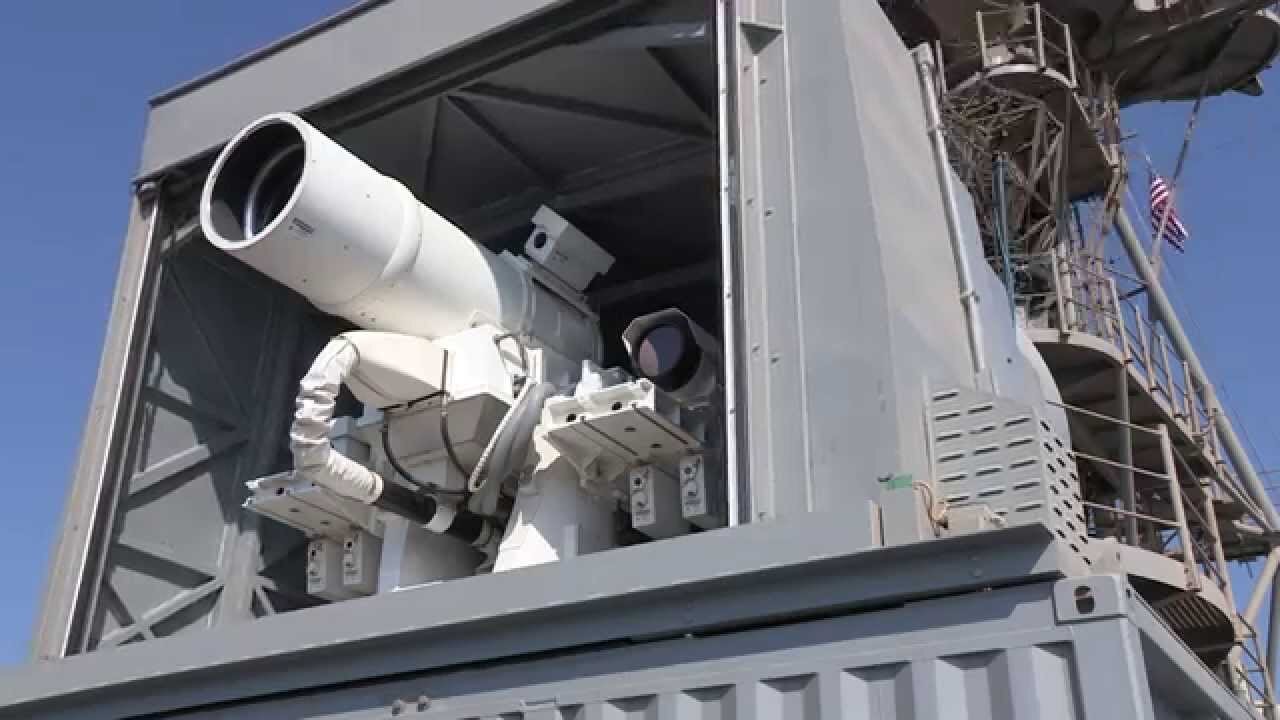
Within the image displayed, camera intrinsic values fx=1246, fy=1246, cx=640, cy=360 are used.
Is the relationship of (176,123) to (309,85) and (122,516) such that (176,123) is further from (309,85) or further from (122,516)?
(122,516)

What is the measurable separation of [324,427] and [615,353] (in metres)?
2.80

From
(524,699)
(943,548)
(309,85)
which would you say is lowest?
(524,699)

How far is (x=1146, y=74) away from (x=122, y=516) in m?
10.3

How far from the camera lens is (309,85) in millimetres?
6707

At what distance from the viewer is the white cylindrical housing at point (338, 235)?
5.58 meters

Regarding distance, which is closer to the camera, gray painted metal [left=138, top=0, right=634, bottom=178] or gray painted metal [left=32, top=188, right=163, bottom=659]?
gray painted metal [left=138, top=0, right=634, bottom=178]

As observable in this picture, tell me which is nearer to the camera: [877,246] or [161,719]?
[877,246]

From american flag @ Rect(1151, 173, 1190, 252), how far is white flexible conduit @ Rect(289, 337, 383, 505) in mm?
9939

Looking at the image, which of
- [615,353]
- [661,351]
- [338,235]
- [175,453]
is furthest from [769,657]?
[175,453]

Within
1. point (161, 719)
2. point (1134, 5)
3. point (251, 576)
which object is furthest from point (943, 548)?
point (1134, 5)

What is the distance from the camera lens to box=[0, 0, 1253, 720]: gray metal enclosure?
358 centimetres

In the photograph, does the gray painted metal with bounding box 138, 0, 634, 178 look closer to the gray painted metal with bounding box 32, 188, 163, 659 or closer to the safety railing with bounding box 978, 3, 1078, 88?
the gray painted metal with bounding box 32, 188, 163, 659

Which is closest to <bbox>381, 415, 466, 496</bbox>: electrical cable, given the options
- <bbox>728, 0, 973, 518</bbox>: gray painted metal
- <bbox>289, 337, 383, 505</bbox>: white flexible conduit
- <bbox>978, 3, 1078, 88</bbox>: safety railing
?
<bbox>289, 337, 383, 505</bbox>: white flexible conduit

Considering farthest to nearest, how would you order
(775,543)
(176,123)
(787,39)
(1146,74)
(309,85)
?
1. (1146,74)
2. (176,123)
3. (309,85)
4. (787,39)
5. (775,543)
